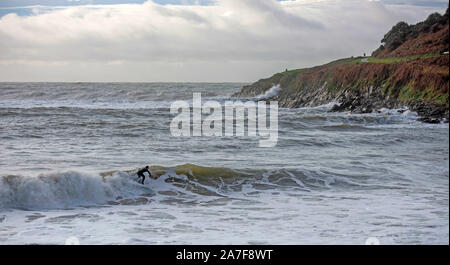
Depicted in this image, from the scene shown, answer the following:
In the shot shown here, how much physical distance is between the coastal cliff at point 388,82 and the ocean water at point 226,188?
5.69 ft

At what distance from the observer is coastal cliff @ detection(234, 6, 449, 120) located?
1870 centimetres

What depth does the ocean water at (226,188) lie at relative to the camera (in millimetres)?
7727

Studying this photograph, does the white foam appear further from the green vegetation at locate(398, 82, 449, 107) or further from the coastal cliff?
the coastal cliff

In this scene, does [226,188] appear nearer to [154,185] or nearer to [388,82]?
[154,185]

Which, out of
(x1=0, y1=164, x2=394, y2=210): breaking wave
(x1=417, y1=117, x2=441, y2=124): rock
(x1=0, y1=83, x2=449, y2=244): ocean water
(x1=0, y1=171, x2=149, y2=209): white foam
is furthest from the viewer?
(x1=417, y1=117, x2=441, y2=124): rock

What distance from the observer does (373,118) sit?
26812 mm

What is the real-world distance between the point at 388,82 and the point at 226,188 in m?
21.3

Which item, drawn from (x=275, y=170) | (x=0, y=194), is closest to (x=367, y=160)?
(x=275, y=170)

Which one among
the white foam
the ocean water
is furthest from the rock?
the white foam

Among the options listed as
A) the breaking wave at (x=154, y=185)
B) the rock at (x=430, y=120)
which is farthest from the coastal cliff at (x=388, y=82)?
the breaking wave at (x=154, y=185)

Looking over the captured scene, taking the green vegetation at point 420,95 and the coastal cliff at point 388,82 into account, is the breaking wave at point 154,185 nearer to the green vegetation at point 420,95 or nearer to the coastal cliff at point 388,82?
the green vegetation at point 420,95

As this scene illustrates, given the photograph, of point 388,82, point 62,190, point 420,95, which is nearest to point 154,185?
point 62,190

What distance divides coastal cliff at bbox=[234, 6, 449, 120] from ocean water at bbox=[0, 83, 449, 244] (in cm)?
173

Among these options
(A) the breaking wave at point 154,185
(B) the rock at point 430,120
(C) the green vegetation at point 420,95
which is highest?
(C) the green vegetation at point 420,95
